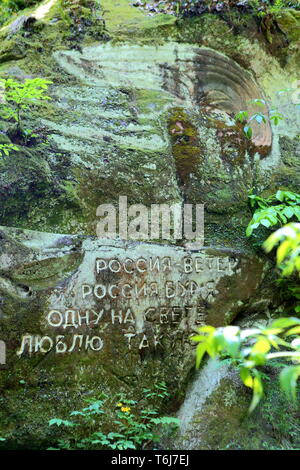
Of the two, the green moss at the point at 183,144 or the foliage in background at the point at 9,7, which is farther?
the foliage in background at the point at 9,7

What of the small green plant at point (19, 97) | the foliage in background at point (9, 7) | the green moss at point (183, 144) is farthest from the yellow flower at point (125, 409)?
the foliage in background at point (9, 7)

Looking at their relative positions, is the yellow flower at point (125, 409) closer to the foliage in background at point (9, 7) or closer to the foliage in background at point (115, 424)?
the foliage in background at point (115, 424)

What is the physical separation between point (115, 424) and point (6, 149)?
2115mm

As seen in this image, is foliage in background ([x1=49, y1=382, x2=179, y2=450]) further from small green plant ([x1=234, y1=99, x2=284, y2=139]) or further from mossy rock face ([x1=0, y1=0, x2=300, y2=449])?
small green plant ([x1=234, y1=99, x2=284, y2=139])

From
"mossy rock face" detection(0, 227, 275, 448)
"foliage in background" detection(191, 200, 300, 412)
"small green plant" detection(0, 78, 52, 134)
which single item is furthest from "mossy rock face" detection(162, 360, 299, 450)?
"small green plant" detection(0, 78, 52, 134)

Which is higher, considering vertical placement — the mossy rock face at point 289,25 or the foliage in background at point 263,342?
the mossy rock face at point 289,25

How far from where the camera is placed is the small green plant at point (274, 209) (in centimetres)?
399

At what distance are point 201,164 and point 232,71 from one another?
118 cm

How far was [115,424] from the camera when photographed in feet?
10.8

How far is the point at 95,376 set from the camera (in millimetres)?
3365

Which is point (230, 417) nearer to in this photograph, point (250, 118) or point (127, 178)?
point (127, 178)

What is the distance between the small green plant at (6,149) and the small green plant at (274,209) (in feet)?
6.36
